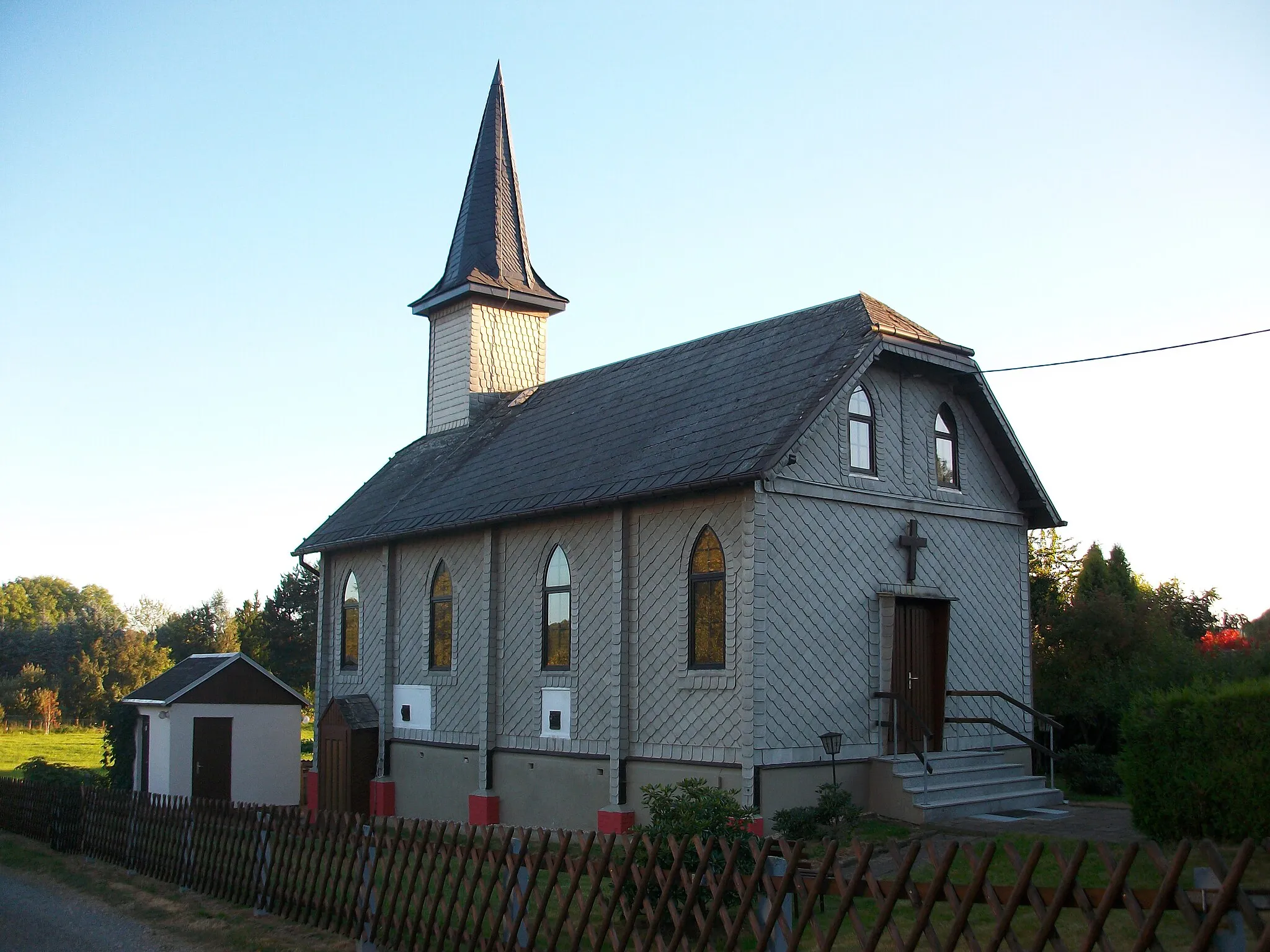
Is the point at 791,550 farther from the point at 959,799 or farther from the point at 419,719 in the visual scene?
the point at 419,719

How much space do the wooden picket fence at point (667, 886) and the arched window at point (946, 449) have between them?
257 inches

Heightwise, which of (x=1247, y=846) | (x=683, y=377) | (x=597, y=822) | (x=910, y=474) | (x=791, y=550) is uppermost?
(x=683, y=377)

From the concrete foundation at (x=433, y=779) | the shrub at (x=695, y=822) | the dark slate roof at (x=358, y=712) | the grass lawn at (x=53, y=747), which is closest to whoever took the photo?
the shrub at (x=695, y=822)

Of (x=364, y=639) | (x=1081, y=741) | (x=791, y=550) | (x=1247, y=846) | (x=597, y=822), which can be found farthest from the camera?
(x=364, y=639)

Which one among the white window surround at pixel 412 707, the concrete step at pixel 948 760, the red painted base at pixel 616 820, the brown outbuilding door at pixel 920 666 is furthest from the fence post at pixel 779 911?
the white window surround at pixel 412 707

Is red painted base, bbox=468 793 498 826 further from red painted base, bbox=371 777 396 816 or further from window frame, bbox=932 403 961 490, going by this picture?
window frame, bbox=932 403 961 490

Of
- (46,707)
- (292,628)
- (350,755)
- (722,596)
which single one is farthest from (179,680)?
(46,707)

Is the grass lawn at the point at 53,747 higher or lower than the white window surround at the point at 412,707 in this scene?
lower

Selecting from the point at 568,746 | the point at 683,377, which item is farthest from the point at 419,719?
the point at 683,377

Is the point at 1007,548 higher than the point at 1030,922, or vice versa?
the point at 1007,548

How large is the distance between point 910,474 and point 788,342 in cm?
264

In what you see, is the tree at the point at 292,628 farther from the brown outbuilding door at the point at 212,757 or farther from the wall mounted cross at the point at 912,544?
the wall mounted cross at the point at 912,544

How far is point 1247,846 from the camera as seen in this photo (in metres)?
4.79

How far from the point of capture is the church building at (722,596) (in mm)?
14703
